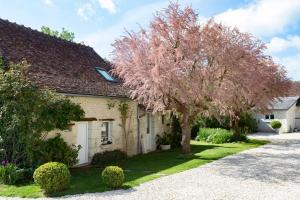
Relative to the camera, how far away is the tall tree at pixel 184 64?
1859 centimetres

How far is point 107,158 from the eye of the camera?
704 inches

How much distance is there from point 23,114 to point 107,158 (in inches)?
237

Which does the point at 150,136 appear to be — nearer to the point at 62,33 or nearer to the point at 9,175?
the point at 9,175

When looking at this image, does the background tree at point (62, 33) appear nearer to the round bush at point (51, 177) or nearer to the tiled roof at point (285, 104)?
the tiled roof at point (285, 104)

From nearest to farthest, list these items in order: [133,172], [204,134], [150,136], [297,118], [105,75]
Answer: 1. [133,172]
2. [105,75]
3. [150,136]
4. [204,134]
5. [297,118]

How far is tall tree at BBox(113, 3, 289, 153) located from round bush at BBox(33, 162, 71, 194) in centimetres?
816

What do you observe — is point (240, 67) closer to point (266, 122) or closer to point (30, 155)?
point (30, 155)

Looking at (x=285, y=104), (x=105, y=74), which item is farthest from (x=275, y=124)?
(x=105, y=74)

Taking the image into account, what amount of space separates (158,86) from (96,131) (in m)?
3.74

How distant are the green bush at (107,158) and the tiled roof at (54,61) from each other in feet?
9.43

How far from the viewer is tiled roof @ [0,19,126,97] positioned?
15719 mm

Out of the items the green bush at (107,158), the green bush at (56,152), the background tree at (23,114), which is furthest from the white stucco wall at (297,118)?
the background tree at (23,114)

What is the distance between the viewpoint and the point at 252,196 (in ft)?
34.7

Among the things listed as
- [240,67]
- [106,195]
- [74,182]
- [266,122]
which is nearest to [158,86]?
[240,67]
